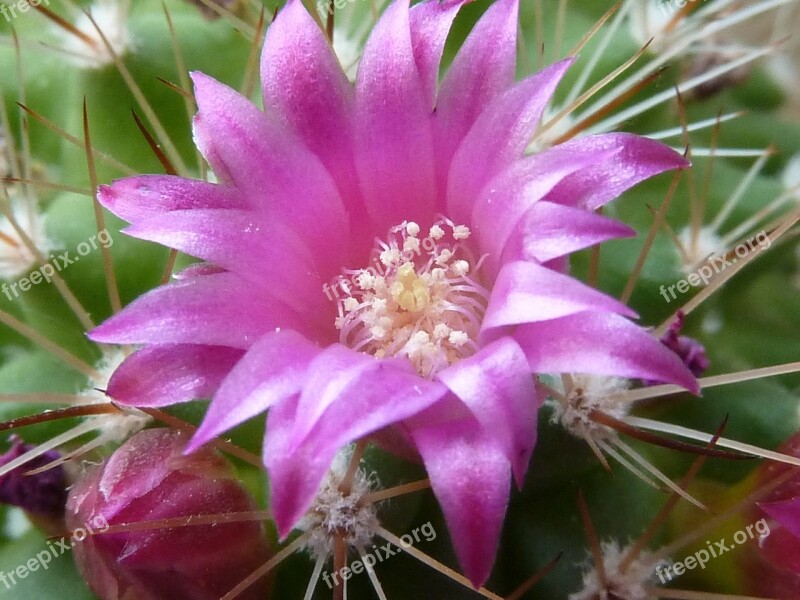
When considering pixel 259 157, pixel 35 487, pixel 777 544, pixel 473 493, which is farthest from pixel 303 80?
pixel 777 544

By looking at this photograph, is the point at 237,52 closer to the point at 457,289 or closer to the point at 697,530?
the point at 457,289

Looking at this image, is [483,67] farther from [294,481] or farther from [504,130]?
[294,481]

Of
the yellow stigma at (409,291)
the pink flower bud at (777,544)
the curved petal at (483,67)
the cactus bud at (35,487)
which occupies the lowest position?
the pink flower bud at (777,544)

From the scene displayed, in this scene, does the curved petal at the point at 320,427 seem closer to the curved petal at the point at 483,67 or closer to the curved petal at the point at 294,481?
the curved petal at the point at 294,481

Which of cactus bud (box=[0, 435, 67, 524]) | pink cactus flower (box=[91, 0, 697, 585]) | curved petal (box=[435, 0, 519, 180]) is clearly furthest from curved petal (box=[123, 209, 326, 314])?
cactus bud (box=[0, 435, 67, 524])

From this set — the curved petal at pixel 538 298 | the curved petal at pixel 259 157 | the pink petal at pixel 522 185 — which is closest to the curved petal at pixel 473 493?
the curved petal at pixel 538 298

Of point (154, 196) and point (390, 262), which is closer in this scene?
point (154, 196)

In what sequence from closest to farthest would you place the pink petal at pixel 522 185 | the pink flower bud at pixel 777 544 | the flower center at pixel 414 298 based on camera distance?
the pink petal at pixel 522 185
the pink flower bud at pixel 777 544
the flower center at pixel 414 298
